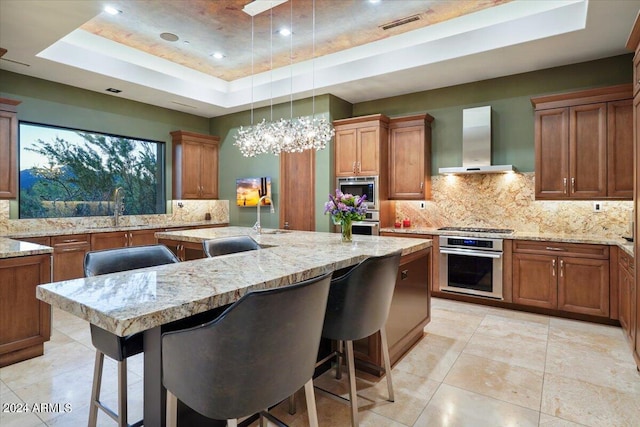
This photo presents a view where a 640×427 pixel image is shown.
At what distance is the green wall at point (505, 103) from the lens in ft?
13.9

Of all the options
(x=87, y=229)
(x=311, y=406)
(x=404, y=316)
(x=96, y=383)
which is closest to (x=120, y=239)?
(x=87, y=229)

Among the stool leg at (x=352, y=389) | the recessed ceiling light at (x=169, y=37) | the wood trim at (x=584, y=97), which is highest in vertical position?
the recessed ceiling light at (x=169, y=37)

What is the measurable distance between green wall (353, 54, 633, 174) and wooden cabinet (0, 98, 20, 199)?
4.90 metres

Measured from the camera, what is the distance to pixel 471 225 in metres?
5.06

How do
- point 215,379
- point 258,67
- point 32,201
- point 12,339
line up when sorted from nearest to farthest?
point 215,379
point 12,339
point 32,201
point 258,67

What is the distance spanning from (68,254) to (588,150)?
6.46 m

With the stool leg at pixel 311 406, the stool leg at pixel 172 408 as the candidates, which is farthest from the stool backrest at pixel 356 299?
the stool leg at pixel 172 408

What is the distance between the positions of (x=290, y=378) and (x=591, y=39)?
14.7 feet

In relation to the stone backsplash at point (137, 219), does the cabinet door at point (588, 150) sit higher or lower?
higher

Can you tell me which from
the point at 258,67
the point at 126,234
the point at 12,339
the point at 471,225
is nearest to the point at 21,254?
the point at 12,339

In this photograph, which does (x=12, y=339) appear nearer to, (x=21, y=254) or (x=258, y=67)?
(x=21, y=254)

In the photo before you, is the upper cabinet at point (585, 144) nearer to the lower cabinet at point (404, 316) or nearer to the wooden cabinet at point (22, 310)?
the lower cabinet at point (404, 316)

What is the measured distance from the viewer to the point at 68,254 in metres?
4.62

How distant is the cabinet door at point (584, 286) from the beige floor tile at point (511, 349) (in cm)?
85
